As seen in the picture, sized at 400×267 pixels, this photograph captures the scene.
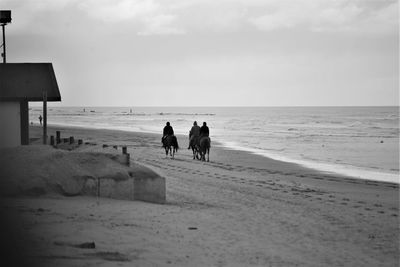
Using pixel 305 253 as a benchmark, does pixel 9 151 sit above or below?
above

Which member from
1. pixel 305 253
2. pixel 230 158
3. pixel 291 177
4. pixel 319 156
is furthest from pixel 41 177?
pixel 319 156

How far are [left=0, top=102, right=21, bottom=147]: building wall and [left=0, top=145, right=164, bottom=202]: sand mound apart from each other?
5.97 metres

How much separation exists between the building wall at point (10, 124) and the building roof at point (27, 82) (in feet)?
0.99

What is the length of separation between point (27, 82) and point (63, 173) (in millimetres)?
8109

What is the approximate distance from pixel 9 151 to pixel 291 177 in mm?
10898

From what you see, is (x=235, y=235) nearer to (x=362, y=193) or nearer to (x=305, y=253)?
(x=305, y=253)

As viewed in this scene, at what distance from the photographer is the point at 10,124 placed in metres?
16.7

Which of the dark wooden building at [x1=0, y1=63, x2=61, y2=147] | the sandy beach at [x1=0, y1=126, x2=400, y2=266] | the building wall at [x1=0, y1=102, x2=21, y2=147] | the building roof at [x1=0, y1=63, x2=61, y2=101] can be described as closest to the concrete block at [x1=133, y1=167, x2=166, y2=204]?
the sandy beach at [x1=0, y1=126, x2=400, y2=266]

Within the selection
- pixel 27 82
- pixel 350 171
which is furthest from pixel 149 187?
pixel 350 171

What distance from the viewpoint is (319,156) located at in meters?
29.9

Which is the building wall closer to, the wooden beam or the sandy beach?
the wooden beam

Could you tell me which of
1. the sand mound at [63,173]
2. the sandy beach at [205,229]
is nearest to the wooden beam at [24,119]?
the sandy beach at [205,229]

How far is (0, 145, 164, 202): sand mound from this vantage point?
10.1 metres

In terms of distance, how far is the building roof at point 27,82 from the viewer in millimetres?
16984
